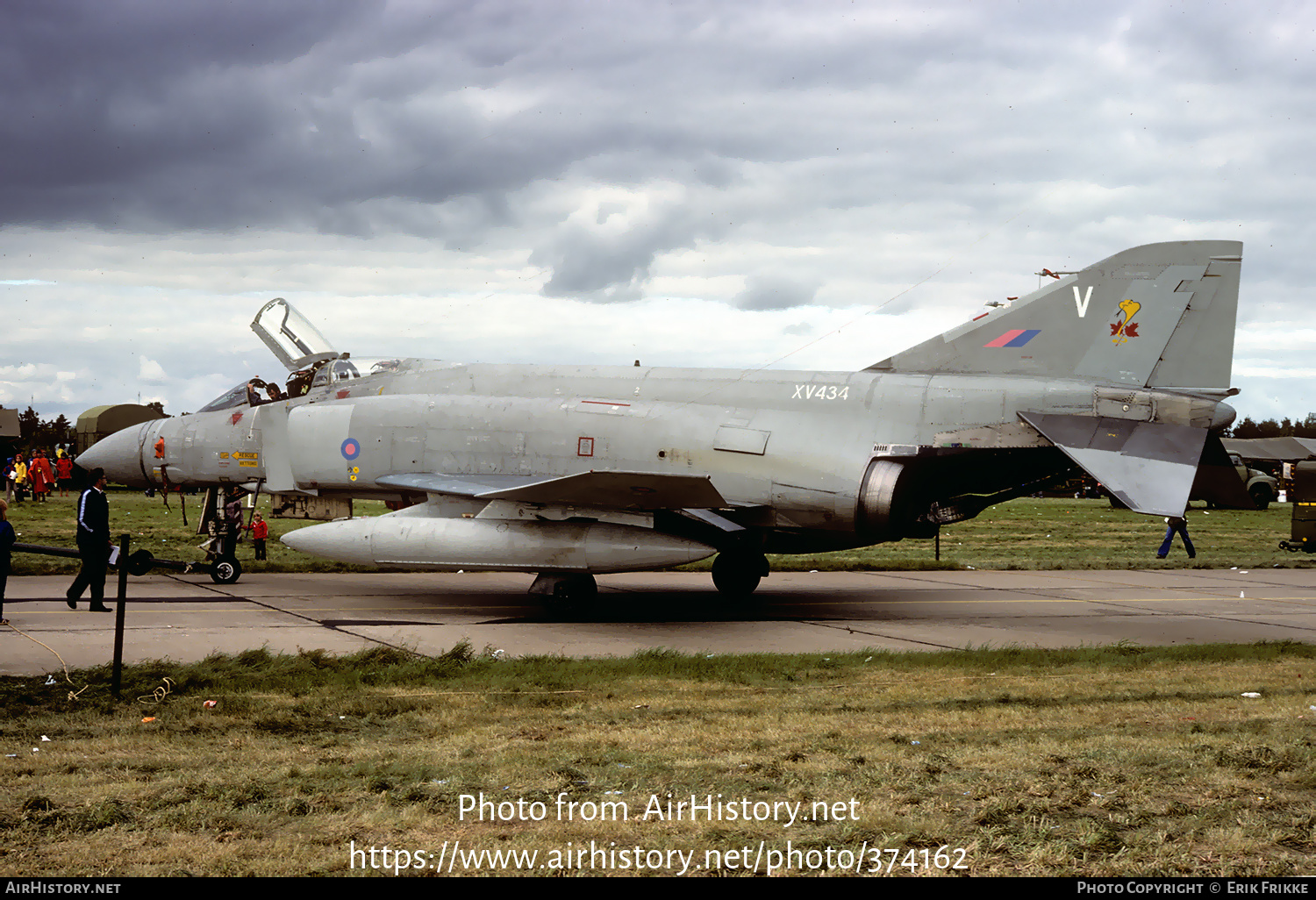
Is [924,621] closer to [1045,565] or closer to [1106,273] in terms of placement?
[1106,273]

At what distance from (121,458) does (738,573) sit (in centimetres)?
988

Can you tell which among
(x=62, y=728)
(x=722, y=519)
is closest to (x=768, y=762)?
(x=62, y=728)

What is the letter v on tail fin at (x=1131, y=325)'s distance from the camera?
12.0m

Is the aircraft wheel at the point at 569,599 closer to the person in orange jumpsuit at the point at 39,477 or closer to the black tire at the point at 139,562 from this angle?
the black tire at the point at 139,562

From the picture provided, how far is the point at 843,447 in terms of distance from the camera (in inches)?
492

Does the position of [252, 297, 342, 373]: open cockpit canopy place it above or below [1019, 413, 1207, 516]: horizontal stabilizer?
above

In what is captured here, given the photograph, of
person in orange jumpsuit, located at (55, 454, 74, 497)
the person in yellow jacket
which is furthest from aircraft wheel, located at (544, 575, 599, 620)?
person in orange jumpsuit, located at (55, 454, 74, 497)

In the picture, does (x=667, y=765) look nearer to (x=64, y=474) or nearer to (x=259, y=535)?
(x=259, y=535)

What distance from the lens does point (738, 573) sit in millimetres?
14578

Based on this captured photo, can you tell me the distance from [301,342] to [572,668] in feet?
31.4

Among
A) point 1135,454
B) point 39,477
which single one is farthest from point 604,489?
point 39,477

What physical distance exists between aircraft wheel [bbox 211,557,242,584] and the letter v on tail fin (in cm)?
1045

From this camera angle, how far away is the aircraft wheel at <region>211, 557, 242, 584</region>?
1469 cm

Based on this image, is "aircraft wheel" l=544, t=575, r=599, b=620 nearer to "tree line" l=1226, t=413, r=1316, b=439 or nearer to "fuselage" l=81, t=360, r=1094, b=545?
"fuselage" l=81, t=360, r=1094, b=545
